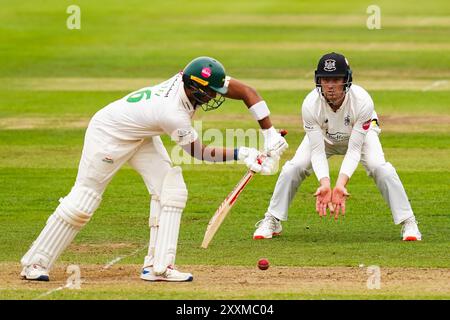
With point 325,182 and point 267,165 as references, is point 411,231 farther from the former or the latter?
point 267,165

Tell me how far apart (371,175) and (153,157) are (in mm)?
2616

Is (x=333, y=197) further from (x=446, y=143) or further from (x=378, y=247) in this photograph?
(x=446, y=143)

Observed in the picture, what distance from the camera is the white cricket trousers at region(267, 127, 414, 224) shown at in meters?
12.3

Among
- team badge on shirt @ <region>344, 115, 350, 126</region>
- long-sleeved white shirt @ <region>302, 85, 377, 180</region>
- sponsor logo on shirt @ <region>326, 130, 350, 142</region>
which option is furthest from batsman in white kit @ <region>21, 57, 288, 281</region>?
sponsor logo on shirt @ <region>326, 130, 350, 142</region>

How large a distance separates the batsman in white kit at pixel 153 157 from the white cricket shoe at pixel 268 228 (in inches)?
70.7

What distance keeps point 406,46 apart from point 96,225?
20.5 metres

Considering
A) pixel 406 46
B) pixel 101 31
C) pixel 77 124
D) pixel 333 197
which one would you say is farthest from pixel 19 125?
pixel 101 31

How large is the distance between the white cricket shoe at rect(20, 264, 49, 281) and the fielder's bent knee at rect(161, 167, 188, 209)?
1079mm

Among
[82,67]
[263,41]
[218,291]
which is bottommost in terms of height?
[218,291]

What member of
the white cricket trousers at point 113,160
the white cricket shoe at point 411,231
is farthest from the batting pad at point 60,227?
the white cricket shoe at point 411,231

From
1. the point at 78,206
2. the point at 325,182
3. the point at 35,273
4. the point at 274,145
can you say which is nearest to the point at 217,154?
the point at 274,145

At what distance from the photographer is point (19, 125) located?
20672 millimetres

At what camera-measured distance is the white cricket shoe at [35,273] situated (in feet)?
34.1

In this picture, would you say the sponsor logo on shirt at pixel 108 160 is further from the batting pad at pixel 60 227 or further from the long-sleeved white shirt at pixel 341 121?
the long-sleeved white shirt at pixel 341 121
